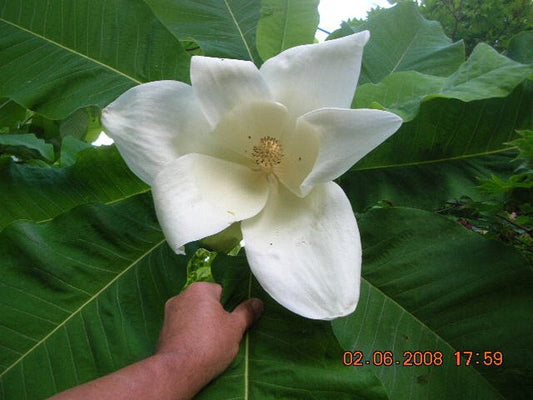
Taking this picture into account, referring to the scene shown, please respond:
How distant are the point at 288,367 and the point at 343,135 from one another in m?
0.42

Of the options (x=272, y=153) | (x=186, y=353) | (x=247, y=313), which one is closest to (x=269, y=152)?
(x=272, y=153)

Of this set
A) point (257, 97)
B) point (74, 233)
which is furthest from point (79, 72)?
point (257, 97)

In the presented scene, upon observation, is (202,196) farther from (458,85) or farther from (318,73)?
(458,85)

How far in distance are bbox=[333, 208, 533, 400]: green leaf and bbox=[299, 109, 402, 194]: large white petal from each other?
0.86ft

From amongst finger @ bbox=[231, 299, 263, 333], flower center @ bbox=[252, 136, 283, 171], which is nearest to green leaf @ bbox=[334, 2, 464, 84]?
flower center @ bbox=[252, 136, 283, 171]

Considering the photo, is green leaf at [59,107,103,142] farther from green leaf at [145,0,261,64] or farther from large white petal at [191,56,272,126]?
large white petal at [191,56,272,126]

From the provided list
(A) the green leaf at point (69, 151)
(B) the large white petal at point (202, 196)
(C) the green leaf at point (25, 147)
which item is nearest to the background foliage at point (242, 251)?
(B) the large white petal at point (202, 196)

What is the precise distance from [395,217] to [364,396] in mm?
366

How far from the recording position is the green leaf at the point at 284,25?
4.17 feet

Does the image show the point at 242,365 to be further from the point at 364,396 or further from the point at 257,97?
the point at 257,97

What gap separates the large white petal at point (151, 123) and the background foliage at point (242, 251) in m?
0.24

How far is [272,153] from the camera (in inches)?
40.5

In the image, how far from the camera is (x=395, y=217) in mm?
1064
